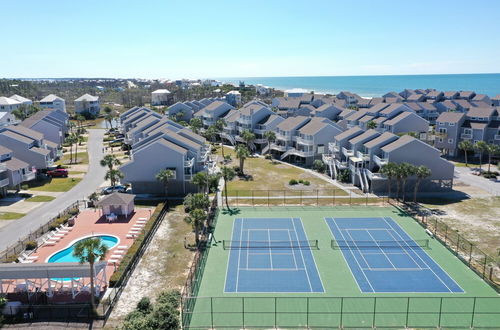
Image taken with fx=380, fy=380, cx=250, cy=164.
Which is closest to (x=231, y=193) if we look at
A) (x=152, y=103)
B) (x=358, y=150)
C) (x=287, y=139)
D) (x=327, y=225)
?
(x=327, y=225)

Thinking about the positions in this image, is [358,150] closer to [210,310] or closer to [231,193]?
[231,193]

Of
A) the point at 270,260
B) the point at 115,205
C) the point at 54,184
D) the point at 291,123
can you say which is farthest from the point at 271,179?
the point at 54,184

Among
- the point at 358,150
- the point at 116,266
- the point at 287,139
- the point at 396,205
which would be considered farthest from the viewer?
the point at 287,139

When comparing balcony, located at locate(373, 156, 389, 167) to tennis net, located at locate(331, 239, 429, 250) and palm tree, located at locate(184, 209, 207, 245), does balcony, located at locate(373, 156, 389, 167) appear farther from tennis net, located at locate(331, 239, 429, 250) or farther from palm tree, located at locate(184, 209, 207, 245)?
palm tree, located at locate(184, 209, 207, 245)

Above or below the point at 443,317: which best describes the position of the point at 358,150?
above

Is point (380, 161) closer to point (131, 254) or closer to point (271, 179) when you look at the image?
point (271, 179)

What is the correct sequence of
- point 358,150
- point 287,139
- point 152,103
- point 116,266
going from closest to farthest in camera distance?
point 116,266
point 358,150
point 287,139
point 152,103

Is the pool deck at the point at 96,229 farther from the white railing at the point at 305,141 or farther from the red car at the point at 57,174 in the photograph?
the white railing at the point at 305,141

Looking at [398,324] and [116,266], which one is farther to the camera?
[116,266]
